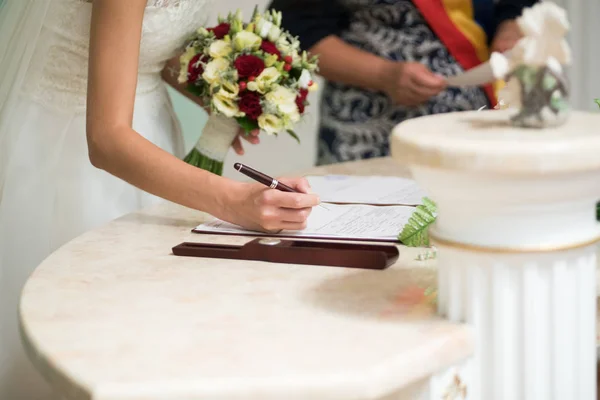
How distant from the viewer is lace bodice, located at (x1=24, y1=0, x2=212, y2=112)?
2059mm

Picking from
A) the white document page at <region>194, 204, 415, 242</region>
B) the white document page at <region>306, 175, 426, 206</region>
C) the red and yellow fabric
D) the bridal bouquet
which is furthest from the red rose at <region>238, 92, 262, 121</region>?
the red and yellow fabric

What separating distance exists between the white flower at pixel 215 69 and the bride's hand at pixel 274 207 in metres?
0.43

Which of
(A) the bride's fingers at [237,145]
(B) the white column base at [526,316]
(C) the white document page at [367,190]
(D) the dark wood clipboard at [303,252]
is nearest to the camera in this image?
(B) the white column base at [526,316]

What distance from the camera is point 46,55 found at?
211 centimetres

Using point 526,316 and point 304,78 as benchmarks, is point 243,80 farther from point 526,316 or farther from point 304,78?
point 526,316

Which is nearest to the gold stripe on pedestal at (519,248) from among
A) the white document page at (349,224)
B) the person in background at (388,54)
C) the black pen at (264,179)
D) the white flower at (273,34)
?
the white document page at (349,224)

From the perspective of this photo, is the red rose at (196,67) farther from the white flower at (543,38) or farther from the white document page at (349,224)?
the white flower at (543,38)

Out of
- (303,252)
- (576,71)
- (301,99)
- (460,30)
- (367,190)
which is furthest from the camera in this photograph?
(576,71)

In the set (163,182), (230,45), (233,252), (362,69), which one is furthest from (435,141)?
(362,69)

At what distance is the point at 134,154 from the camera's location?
1652 mm

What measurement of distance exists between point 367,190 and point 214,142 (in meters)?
0.39

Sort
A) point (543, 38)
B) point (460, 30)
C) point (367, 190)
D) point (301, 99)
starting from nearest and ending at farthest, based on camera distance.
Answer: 1. point (543, 38)
2. point (367, 190)
3. point (301, 99)
4. point (460, 30)

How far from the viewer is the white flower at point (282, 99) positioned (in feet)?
6.27

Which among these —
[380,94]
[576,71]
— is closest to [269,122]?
[380,94]
